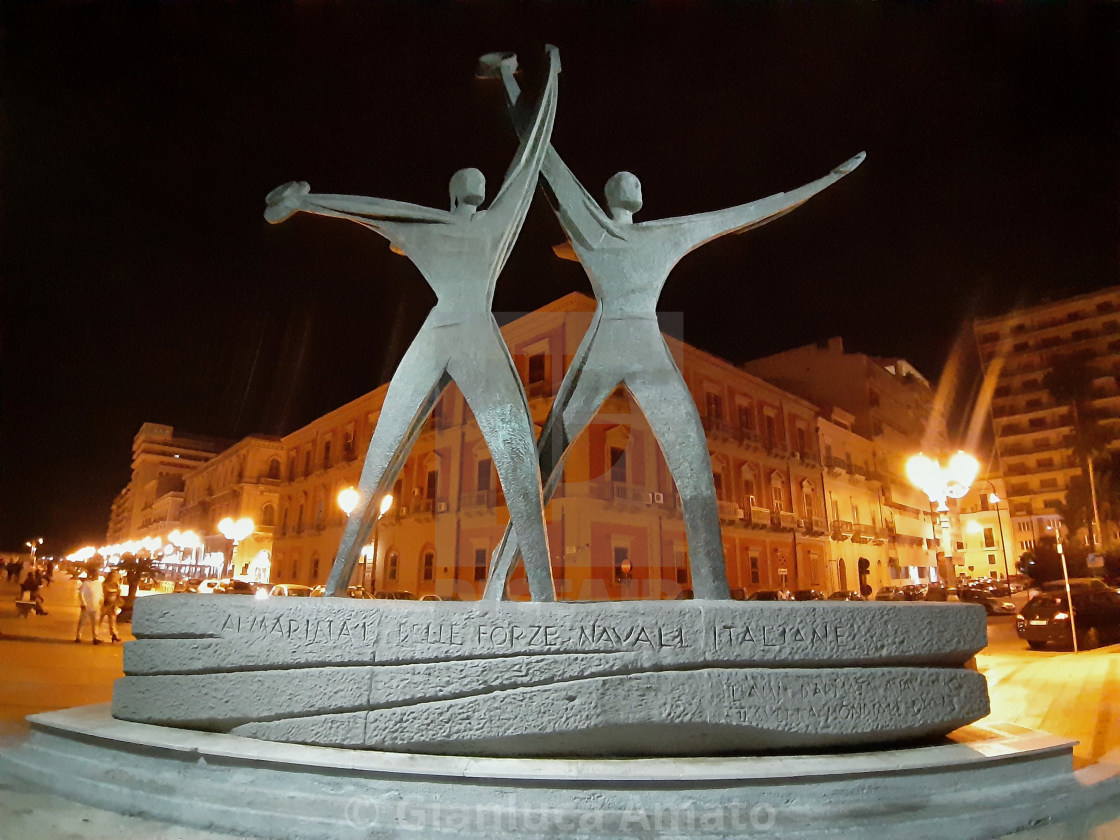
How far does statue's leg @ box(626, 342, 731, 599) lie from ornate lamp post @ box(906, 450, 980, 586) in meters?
6.01

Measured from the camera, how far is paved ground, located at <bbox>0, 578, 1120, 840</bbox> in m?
3.10

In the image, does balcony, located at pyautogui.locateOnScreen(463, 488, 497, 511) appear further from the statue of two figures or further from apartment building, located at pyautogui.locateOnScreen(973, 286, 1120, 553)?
apartment building, located at pyautogui.locateOnScreen(973, 286, 1120, 553)

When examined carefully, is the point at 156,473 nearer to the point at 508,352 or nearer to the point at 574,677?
the point at 508,352

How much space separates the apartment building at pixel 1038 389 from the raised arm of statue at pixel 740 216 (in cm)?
4912

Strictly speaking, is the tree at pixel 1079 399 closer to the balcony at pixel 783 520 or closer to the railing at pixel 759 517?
the balcony at pixel 783 520

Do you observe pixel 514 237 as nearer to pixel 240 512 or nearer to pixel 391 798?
pixel 391 798

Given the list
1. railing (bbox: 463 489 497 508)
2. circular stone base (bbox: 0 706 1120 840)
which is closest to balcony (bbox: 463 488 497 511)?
railing (bbox: 463 489 497 508)

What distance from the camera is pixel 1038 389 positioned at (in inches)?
2010

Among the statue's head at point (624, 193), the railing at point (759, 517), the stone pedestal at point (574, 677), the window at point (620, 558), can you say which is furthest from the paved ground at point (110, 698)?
the railing at point (759, 517)

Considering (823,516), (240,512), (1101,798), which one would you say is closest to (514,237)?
(1101,798)

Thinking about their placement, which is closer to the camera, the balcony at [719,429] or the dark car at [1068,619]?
the dark car at [1068,619]

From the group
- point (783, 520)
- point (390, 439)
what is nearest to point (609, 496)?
point (783, 520)

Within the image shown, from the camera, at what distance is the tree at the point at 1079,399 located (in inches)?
1457

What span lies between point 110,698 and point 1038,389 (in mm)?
58758
